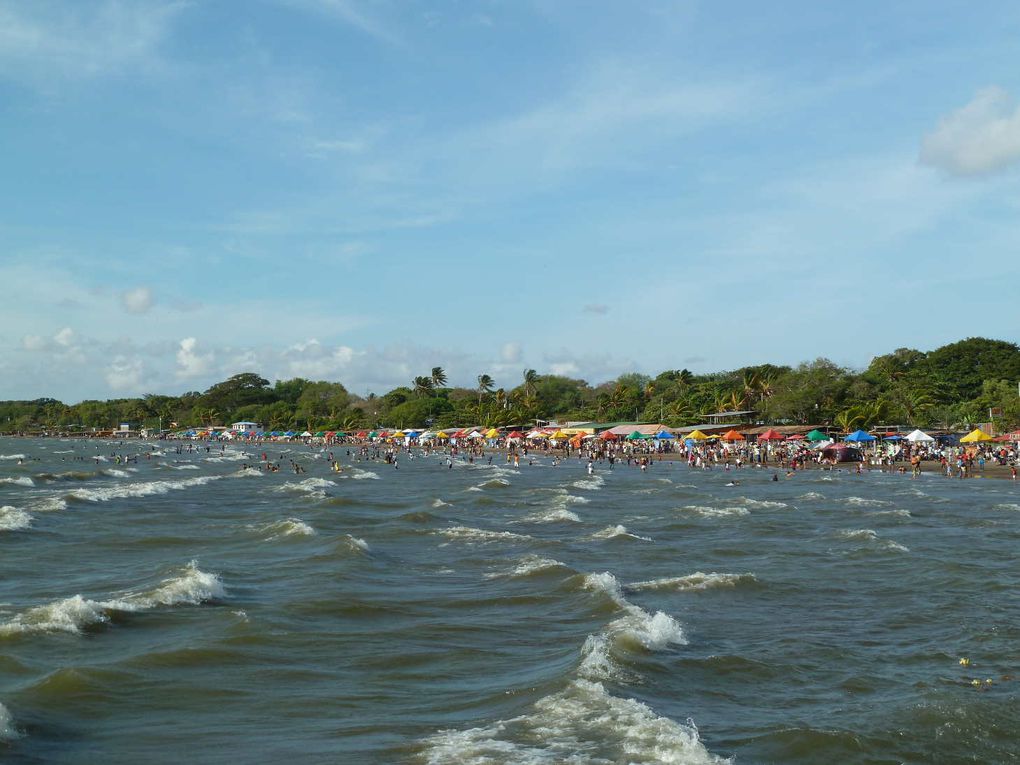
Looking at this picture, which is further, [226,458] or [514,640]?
[226,458]

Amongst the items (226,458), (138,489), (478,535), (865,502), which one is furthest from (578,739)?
(226,458)

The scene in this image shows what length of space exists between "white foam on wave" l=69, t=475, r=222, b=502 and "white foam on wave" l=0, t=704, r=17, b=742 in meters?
32.2

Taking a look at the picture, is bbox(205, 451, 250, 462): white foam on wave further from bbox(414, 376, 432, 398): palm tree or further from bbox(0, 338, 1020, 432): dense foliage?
bbox(414, 376, 432, 398): palm tree

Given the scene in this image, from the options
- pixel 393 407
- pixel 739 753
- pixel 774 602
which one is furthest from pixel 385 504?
pixel 393 407

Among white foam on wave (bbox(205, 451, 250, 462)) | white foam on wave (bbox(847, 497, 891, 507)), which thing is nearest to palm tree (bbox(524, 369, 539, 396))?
white foam on wave (bbox(205, 451, 250, 462))

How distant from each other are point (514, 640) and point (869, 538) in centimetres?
1531

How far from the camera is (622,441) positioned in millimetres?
87500

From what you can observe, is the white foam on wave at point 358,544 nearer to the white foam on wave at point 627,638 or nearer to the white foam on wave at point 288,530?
the white foam on wave at point 288,530

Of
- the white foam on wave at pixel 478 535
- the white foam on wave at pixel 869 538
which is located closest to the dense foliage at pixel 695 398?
the white foam on wave at pixel 869 538

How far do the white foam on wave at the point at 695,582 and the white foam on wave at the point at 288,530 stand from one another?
12.5m

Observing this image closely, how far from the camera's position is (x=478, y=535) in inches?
1115

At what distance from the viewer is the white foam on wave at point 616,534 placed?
90.2 feet

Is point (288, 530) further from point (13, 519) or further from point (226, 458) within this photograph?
A: point (226, 458)

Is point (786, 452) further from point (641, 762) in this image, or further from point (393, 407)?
point (393, 407)
